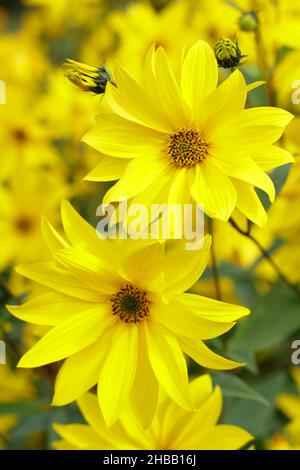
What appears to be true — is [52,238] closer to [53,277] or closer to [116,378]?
[53,277]

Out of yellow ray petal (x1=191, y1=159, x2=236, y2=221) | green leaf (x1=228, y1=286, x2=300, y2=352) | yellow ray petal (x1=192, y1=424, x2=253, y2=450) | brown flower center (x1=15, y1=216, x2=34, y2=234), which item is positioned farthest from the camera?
brown flower center (x1=15, y1=216, x2=34, y2=234)

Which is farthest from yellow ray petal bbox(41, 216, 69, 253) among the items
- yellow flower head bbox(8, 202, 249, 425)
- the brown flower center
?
the brown flower center

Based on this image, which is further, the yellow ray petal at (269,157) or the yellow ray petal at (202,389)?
the yellow ray petal at (202,389)

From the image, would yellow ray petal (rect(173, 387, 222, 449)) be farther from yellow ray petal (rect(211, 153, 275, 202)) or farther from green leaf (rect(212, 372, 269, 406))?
yellow ray petal (rect(211, 153, 275, 202))

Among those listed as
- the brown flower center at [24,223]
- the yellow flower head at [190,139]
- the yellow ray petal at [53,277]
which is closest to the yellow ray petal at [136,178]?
the yellow flower head at [190,139]

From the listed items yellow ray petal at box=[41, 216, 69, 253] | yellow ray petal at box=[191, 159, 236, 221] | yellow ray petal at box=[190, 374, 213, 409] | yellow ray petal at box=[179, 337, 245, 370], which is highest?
yellow ray petal at box=[191, 159, 236, 221]

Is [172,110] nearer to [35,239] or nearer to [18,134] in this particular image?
[35,239]

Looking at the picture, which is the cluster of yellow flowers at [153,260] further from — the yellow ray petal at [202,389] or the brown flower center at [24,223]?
the brown flower center at [24,223]
